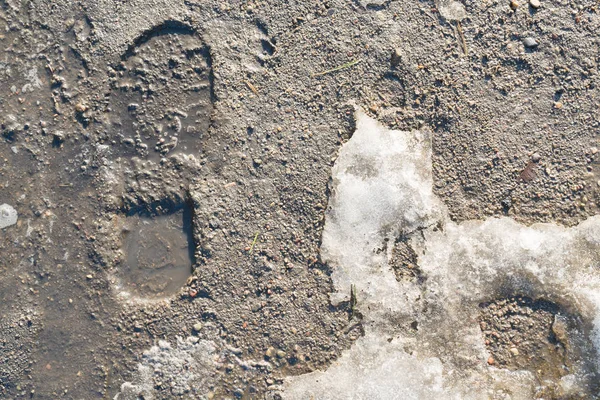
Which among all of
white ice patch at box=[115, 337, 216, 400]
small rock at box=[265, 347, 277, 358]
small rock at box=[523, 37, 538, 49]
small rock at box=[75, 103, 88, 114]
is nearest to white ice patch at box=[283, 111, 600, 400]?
small rock at box=[265, 347, 277, 358]

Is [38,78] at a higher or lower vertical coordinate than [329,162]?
higher

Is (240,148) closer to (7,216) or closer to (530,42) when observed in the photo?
(7,216)

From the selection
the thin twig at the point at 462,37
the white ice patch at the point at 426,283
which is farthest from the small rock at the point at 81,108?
the thin twig at the point at 462,37

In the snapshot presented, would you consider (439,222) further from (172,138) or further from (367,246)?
(172,138)

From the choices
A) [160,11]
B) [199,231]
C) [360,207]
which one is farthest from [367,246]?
[160,11]

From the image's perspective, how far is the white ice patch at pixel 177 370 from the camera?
2359 millimetres

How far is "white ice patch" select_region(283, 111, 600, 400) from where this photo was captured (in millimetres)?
2324

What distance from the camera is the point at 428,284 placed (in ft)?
7.68

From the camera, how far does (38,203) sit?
2.43 meters

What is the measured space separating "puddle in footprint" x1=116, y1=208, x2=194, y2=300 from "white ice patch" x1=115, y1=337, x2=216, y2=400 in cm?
29

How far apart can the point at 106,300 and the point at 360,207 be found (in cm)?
141

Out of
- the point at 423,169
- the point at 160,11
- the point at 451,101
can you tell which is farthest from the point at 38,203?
the point at 451,101

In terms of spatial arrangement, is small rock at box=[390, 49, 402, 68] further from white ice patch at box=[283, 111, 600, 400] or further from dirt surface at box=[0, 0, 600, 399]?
white ice patch at box=[283, 111, 600, 400]

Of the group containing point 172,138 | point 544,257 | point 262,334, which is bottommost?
point 262,334
